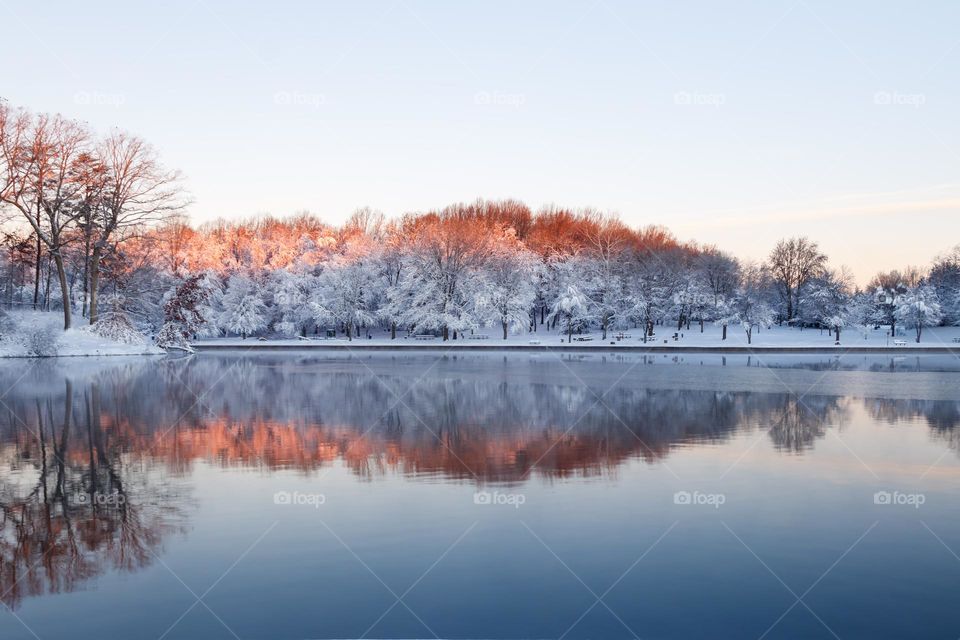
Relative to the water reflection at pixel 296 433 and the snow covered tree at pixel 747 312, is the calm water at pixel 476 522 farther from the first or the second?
the snow covered tree at pixel 747 312

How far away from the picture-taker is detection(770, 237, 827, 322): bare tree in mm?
118938

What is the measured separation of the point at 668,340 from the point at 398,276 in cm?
3152

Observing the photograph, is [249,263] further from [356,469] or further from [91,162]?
[356,469]

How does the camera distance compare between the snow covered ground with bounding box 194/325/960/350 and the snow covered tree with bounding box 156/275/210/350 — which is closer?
the snow covered tree with bounding box 156/275/210/350

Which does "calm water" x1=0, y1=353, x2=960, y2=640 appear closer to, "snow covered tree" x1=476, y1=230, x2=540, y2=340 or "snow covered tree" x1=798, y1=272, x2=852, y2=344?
"snow covered tree" x1=476, y1=230, x2=540, y2=340

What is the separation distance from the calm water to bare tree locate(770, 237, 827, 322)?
10027 cm

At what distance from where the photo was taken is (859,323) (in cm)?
9888

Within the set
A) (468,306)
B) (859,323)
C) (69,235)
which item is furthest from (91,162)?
(859,323)

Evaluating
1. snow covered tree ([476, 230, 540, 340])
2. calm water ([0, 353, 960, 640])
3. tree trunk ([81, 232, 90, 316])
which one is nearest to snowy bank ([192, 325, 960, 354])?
snow covered tree ([476, 230, 540, 340])

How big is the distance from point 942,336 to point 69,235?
9297 cm

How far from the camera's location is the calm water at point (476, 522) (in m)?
8.24

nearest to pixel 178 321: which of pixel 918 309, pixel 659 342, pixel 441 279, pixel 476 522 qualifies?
pixel 441 279

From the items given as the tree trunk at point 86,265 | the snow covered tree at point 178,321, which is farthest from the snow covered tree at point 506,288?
the tree trunk at point 86,265

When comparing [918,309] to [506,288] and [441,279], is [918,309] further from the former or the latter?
[441,279]
